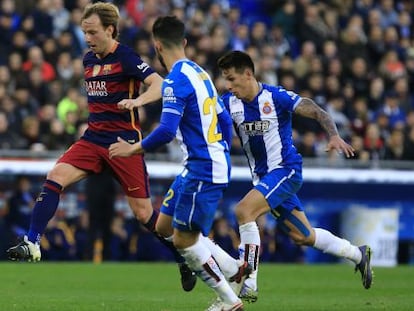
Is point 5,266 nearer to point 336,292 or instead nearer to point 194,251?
point 336,292

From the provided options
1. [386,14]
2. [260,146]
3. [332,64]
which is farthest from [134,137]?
[386,14]

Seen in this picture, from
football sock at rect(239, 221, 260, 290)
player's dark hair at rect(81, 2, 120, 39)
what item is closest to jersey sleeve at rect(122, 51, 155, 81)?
player's dark hair at rect(81, 2, 120, 39)

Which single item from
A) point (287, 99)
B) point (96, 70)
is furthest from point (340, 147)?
point (96, 70)

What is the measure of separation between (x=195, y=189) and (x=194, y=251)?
1.66ft

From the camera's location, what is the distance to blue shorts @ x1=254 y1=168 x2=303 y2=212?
1167 centimetres

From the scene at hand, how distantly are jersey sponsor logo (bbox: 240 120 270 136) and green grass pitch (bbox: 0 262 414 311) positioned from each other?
172cm

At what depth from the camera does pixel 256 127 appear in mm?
11750

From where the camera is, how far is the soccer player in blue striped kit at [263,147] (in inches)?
451

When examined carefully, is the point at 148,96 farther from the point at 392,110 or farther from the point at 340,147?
the point at 392,110

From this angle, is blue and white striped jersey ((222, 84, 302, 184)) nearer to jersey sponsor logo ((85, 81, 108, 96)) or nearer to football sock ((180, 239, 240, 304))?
jersey sponsor logo ((85, 81, 108, 96))

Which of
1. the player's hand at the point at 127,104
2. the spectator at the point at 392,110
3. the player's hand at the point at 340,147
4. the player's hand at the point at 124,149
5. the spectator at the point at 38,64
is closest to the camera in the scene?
the player's hand at the point at 124,149

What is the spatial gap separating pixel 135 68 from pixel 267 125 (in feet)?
4.73

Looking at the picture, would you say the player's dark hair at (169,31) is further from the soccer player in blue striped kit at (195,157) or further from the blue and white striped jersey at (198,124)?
the blue and white striped jersey at (198,124)

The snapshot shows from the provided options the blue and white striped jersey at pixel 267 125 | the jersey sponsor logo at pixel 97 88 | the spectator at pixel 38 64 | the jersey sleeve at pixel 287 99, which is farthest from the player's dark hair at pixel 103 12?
the spectator at pixel 38 64
